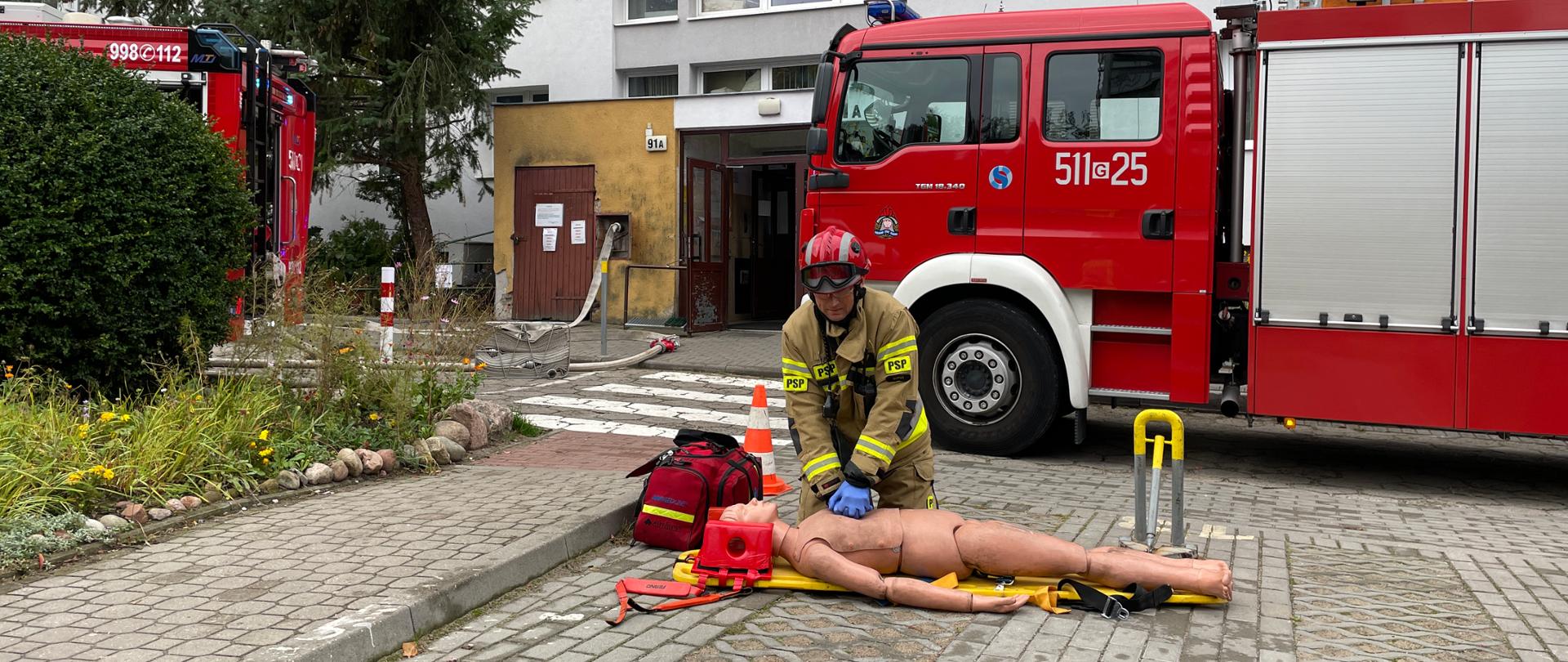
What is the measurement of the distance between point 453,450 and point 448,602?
3.29m

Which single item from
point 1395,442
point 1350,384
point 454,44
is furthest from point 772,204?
point 1350,384

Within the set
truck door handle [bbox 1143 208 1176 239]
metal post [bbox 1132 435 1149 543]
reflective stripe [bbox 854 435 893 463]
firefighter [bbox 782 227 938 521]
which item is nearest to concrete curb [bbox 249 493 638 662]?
firefighter [bbox 782 227 938 521]

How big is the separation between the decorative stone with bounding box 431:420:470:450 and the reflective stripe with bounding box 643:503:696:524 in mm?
2662

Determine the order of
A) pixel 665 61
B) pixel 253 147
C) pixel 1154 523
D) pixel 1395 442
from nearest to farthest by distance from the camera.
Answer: pixel 1154 523, pixel 1395 442, pixel 253 147, pixel 665 61

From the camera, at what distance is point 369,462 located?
7262 mm

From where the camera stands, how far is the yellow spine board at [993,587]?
4.95 metres

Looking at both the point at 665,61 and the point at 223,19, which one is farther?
the point at 665,61

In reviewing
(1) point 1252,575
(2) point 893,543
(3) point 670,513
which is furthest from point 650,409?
(1) point 1252,575

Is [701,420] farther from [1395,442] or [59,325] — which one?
[1395,442]

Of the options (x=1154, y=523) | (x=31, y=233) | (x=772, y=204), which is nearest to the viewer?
(x=1154, y=523)

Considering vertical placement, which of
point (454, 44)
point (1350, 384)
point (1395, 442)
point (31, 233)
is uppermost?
point (454, 44)

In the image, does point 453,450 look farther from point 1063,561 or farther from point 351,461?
point 1063,561

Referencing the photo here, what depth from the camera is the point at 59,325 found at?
756 cm

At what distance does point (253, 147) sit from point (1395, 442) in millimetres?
10198
